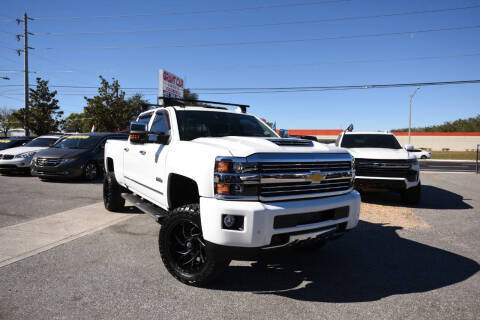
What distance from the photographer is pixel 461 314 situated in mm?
2592

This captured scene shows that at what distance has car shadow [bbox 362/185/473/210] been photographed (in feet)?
23.8

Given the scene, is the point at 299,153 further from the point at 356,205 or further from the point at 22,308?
the point at 22,308

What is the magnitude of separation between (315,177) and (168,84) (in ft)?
57.2

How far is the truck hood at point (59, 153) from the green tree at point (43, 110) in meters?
23.6

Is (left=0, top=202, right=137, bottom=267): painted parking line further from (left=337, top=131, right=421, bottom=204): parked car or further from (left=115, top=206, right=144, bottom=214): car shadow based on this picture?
(left=337, top=131, right=421, bottom=204): parked car

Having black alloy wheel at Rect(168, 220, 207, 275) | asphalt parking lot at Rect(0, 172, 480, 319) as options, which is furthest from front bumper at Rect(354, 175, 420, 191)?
black alloy wheel at Rect(168, 220, 207, 275)

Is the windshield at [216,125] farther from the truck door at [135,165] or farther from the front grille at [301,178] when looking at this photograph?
the front grille at [301,178]

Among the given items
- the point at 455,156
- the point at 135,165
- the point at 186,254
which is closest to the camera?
the point at 186,254

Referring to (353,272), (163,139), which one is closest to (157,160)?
(163,139)

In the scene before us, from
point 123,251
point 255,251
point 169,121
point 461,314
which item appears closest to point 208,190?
point 255,251

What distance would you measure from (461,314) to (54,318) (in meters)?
3.36

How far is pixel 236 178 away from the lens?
104 inches

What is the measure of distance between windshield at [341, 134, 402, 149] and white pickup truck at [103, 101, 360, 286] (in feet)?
18.2

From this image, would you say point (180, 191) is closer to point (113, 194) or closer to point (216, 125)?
point (216, 125)
